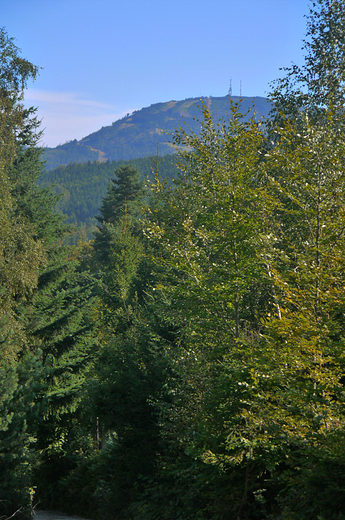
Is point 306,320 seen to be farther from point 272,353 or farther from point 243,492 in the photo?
point 243,492

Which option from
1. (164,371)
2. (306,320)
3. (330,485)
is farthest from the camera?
(164,371)

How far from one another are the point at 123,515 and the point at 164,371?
17.6ft

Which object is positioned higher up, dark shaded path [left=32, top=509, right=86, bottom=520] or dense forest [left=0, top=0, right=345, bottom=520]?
dense forest [left=0, top=0, right=345, bottom=520]

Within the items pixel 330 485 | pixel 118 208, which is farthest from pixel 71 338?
pixel 118 208

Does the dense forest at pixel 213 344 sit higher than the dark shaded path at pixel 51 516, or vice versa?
the dense forest at pixel 213 344

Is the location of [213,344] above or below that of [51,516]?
above

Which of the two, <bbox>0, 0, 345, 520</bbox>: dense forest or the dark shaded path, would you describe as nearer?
<bbox>0, 0, 345, 520</bbox>: dense forest

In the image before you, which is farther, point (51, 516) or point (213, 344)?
point (51, 516)

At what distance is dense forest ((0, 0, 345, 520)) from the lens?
24.2 feet

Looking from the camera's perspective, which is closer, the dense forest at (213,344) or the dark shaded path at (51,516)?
the dense forest at (213,344)

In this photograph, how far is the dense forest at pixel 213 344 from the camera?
738cm

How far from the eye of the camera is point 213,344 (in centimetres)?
1024

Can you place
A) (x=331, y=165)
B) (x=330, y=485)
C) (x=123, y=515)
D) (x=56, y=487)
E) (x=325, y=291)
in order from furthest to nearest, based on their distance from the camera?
1. (x=56, y=487)
2. (x=123, y=515)
3. (x=331, y=165)
4. (x=325, y=291)
5. (x=330, y=485)

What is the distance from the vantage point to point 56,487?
20984mm
